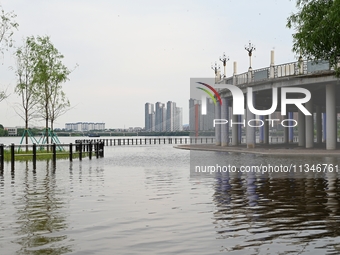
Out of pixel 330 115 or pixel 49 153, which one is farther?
pixel 330 115

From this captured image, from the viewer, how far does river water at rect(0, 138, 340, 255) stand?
8367 millimetres

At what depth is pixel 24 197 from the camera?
48.5 feet

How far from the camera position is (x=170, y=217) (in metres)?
11.2

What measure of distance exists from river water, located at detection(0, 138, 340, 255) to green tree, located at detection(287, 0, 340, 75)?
565cm

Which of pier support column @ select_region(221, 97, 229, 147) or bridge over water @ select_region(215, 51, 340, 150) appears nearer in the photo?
bridge over water @ select_region(215, 51, 340, 150)

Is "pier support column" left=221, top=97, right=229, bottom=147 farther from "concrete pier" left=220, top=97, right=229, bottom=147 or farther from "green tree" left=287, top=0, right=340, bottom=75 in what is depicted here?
"green tree" left=287, top=0, right=340, bottom=75

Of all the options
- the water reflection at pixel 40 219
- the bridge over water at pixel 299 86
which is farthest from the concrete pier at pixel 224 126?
the water reflection at pixel 40 219

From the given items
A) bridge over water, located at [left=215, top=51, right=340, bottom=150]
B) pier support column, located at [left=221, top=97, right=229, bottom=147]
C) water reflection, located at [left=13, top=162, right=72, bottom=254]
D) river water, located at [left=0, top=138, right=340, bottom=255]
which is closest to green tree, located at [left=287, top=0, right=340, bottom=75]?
river water, located at [left=0, top=138, right=340, bottom=255]

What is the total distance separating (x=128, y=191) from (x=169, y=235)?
287 inches

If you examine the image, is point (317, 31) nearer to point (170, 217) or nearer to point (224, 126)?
point (170, 217)

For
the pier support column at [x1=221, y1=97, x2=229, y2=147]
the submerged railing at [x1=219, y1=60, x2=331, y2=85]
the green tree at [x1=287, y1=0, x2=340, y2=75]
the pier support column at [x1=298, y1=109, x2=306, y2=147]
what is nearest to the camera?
Answer: the green tree at [x1=287, y1=0, x2=340, y2=75]

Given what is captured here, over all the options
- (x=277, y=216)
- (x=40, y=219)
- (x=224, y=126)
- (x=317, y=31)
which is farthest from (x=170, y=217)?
(x=224, y=126)

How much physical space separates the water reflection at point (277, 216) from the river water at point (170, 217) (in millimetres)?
16

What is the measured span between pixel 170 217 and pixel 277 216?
222cm
